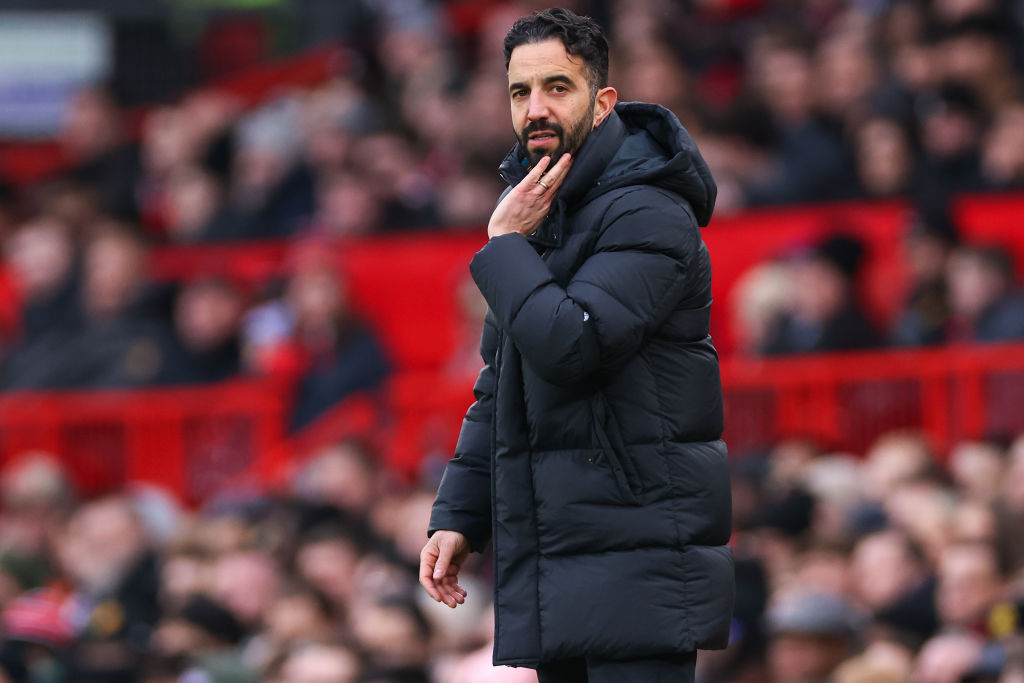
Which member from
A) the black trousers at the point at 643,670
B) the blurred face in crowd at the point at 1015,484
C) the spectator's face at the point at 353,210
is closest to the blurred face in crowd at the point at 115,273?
the spectator's face at the point at 353,210

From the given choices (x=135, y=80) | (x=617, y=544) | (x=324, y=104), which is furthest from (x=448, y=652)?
(x=135, y=80)

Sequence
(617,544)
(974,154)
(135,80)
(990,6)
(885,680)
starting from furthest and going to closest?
(135,80) → (990,6) → (974,154) → (885,680) → (617,544)

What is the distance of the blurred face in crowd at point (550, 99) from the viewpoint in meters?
4.31

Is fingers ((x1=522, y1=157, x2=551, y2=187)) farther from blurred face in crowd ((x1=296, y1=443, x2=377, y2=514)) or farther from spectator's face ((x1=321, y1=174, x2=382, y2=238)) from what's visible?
spectator's face ((x1=321, y1=174, x2=382, y2=238))

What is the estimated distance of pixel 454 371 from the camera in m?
11.7

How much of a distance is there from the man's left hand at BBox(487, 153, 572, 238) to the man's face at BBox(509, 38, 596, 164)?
0.15 feet

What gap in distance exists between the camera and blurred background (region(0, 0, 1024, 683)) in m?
8.23

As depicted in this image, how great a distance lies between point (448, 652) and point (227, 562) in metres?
2.20

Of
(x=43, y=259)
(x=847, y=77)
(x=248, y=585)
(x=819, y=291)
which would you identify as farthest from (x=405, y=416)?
(x=43, y=259)

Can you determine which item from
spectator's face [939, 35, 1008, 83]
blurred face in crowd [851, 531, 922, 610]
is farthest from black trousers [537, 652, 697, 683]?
spectator's face [939, 35, 1008, 83]

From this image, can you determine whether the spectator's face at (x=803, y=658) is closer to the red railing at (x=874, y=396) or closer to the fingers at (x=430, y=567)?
the red railing at (x=874, y=396)

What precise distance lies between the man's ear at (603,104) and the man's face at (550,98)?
0.12 ft

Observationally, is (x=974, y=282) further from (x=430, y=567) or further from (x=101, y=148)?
(x=101, y=148)

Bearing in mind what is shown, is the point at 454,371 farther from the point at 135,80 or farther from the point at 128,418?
the point at 135,80
